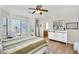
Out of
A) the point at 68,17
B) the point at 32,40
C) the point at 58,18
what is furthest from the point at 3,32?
the point at 68,17

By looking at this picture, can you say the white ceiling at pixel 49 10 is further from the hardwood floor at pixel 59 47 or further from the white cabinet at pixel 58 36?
the hardwood floor at pixel 59 47

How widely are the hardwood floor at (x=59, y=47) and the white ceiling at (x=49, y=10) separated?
54 cm

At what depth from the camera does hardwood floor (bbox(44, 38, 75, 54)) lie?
1.90 metres

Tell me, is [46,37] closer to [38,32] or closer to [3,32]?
[38,32]

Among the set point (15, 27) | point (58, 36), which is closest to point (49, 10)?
point (58, 36)

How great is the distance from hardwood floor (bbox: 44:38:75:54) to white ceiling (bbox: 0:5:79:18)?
535 millimetres

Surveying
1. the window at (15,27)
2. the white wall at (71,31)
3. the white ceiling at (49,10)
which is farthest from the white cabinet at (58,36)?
the window at (15,27)

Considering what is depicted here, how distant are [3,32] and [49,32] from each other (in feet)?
2.91

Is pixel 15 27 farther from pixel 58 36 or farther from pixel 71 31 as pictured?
pixel 71 31

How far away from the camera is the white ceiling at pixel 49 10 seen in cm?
187

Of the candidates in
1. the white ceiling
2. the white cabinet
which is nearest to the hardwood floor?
the white cabinet

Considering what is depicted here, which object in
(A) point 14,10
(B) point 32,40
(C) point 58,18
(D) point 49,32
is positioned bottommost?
(B) point 32,40

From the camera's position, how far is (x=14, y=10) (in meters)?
1.89

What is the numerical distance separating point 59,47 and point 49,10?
76cm
